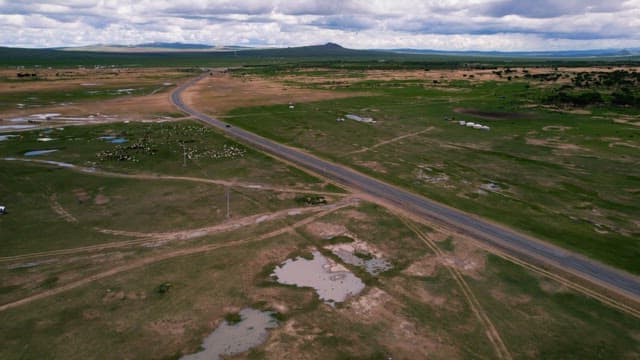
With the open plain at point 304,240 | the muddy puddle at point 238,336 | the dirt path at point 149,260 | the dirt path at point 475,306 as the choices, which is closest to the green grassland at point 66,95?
the open plain at point 304,240

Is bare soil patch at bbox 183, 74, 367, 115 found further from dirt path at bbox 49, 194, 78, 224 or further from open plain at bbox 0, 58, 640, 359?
dirt path at bbox 49, 194, 78, 224

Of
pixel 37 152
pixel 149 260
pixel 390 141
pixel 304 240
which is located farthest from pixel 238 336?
pixel 390 141

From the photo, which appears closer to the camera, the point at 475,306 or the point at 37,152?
the point at 475,306

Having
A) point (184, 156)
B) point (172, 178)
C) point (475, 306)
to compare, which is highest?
point (184, 156)

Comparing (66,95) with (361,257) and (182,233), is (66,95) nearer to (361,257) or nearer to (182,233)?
(182,233)

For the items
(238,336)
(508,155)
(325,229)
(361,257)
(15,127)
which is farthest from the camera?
(15,127)

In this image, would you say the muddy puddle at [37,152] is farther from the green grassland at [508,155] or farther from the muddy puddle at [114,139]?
the green grassland at [508,155]

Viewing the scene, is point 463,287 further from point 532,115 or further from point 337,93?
point 337,93
